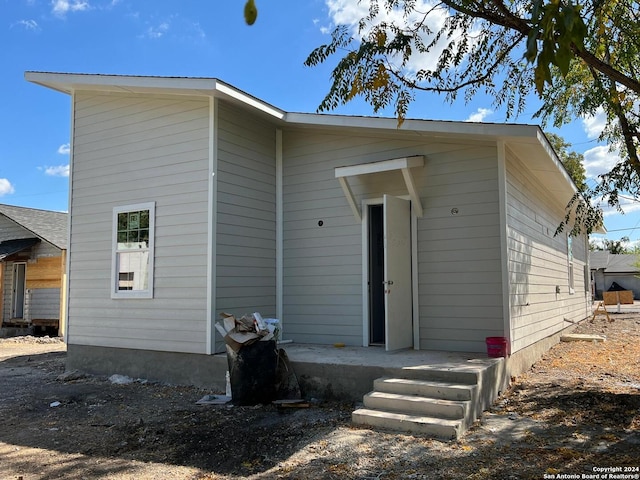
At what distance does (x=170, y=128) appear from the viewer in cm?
739

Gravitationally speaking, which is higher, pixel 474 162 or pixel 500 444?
pixel 474 162

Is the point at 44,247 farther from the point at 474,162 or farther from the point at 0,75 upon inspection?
the point at 474,162

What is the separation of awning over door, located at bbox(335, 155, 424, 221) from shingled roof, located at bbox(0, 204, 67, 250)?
10.9m

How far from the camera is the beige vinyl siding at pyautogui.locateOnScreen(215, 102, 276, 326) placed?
22.9 feet

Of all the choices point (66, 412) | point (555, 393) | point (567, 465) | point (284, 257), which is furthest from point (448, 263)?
point (66, 412)

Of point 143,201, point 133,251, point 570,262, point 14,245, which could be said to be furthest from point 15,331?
point 570,262

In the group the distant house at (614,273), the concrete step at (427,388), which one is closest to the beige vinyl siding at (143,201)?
the concrete step at (427,388)

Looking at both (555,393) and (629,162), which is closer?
(629,162)

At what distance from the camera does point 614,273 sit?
3841cm

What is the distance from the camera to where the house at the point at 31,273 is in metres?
14.8

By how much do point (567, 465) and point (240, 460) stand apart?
8.40 feet

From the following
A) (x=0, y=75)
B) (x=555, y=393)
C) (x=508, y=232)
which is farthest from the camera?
(x=0, y=75)

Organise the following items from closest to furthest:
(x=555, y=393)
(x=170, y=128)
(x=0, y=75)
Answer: (x=555, y=393) → (x=170, y=128) → (x=0, y=75)

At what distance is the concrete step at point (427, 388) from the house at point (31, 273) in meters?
12.5
